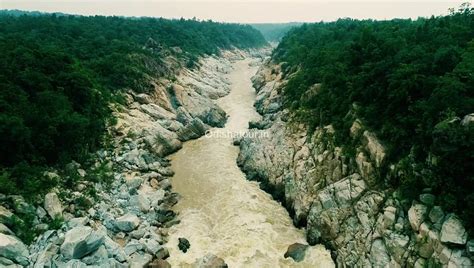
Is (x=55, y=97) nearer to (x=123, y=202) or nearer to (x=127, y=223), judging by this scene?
(x=123, y=202)

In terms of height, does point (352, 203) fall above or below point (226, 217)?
above

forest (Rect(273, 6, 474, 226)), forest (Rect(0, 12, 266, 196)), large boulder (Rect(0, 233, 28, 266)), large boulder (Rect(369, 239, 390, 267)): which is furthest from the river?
forest (Rect(0, 12, 266, 196))

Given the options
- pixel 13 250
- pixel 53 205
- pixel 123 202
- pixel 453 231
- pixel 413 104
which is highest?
pixel 413 104

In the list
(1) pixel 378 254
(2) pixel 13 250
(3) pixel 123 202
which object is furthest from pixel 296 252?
(2) pixel 13 250

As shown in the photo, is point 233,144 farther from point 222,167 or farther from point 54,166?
point 54,166

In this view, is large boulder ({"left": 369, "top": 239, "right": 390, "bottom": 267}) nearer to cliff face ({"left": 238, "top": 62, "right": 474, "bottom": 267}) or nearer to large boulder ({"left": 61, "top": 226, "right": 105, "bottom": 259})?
cliff face ({"left": 238, "top": 62, "right": 474, "bottom": 267})

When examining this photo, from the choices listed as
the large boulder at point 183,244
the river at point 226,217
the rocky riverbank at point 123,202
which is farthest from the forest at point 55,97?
the large boulder at point 183,244

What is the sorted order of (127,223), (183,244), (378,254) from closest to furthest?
(378,254) < (183,244) < (127,223)
